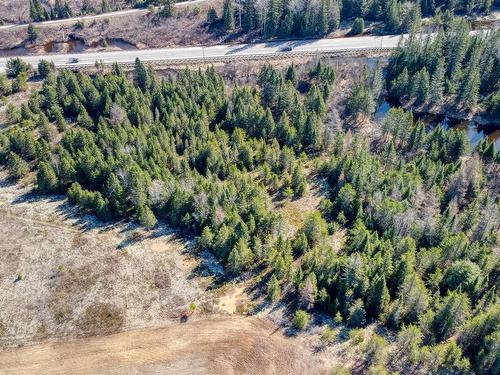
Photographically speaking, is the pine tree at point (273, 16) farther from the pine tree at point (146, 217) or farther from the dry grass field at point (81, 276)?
the dry grass field at point (81, 276)

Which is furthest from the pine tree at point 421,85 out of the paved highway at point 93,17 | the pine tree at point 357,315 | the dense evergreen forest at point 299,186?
the paved highway at point 93,17

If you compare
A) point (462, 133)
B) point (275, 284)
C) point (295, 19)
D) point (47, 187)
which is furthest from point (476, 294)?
point (295, 19)

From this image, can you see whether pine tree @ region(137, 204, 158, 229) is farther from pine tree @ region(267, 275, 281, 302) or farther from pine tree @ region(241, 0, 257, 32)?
pine tree @ region(241, 0, 257, 32)

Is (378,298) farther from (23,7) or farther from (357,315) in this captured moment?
(23,7)

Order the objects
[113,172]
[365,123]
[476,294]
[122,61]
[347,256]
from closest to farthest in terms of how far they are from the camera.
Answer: [476,294] < [347,256] < [113,172] < [365,123] < [122,61]

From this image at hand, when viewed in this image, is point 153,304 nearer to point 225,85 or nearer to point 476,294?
point 476,294

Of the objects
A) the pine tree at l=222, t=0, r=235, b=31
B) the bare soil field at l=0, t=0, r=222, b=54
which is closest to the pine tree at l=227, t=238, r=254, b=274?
the bare soil field at l=0, t=0, r=222, b=54
